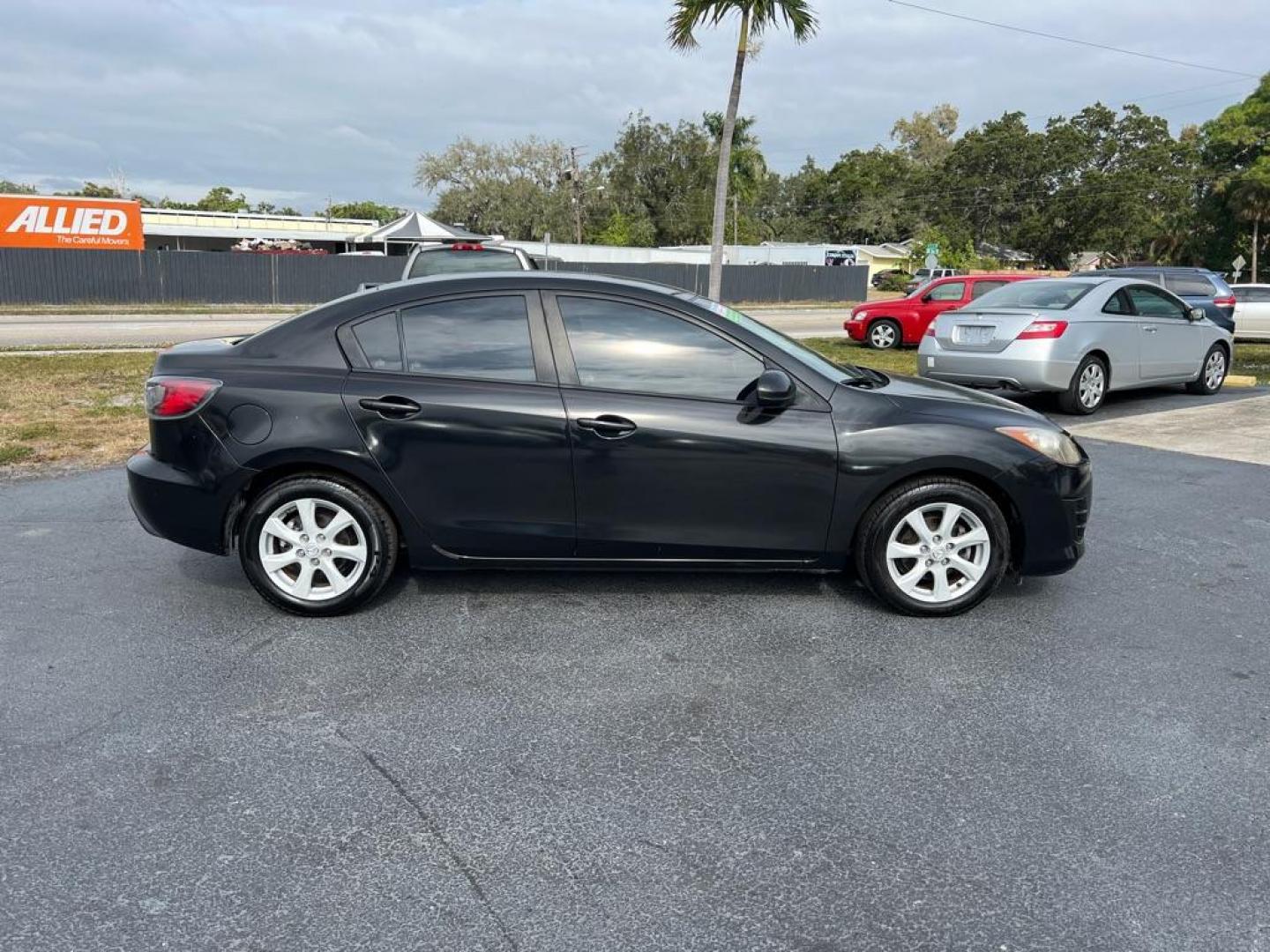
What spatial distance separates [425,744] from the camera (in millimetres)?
3246

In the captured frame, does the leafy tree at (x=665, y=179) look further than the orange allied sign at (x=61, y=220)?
Yes

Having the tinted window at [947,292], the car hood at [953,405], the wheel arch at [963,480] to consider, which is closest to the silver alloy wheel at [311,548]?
the wheel arch at [963,480]

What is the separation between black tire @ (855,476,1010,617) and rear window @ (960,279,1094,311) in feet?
21.2

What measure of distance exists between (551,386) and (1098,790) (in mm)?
2606

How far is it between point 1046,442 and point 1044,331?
5.87m

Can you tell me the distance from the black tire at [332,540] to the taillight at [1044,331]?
24.9 ft

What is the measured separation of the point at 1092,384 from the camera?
400 inches

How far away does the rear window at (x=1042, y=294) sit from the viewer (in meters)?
10.1

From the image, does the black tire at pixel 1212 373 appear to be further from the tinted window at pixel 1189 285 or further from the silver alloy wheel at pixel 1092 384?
the tinted window at pixel 1189 285

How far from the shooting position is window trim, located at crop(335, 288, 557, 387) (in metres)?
4.29

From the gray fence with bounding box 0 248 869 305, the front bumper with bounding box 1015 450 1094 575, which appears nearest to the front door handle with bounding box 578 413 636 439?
the front bumper with bounding box 1015 450 1094 575

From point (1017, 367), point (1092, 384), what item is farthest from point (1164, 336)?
point (1017, 367)

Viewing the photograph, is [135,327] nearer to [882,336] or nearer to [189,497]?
[882,336]

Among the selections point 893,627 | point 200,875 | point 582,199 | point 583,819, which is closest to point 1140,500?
point 893,627
